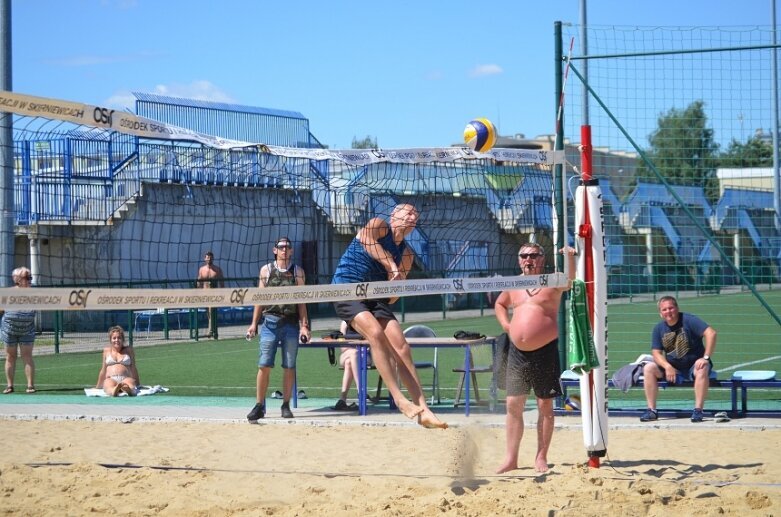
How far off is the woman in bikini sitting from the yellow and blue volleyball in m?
6.34

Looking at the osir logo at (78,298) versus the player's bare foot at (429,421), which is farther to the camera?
the player's bare foot at (429,421)

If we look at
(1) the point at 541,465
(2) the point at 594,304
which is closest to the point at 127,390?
(1) the point at 541,465

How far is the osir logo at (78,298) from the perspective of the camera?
7.37m

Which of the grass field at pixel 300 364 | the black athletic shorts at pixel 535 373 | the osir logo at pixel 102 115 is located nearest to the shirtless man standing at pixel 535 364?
the black athletic shorts at pixel 535 373

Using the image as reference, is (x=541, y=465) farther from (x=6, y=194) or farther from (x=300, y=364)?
(x=300, y=364)

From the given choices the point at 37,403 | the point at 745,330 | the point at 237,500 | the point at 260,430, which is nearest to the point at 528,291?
the point at 237,500

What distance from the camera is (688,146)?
1462 cm

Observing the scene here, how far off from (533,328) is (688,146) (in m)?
7.24

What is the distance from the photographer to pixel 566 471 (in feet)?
27.2

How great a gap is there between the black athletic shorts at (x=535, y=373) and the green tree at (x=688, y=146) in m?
4.69

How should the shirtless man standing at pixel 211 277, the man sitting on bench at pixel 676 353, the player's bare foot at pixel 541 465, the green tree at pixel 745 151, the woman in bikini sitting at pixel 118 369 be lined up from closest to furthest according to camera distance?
the player's bare foot at pixel 541 465
the man sitting on bench at pixel 676 353
the green tree at pixel 745 151
the woman in bikini sitting at pixel 118 369
the shirtless man standing at pixel 211 277

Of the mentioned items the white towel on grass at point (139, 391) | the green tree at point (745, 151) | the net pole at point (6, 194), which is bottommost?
the white towel on grass at point (139, 391)

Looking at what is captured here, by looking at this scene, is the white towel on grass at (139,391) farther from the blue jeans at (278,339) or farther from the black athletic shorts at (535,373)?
the black athletic shorts at (535,373)

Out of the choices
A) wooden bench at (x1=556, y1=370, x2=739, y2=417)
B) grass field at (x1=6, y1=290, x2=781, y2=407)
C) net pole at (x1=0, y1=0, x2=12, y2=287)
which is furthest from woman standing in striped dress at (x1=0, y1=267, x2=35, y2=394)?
wooden bench at (x1=556, y1=370, x2=739, y2=417)
